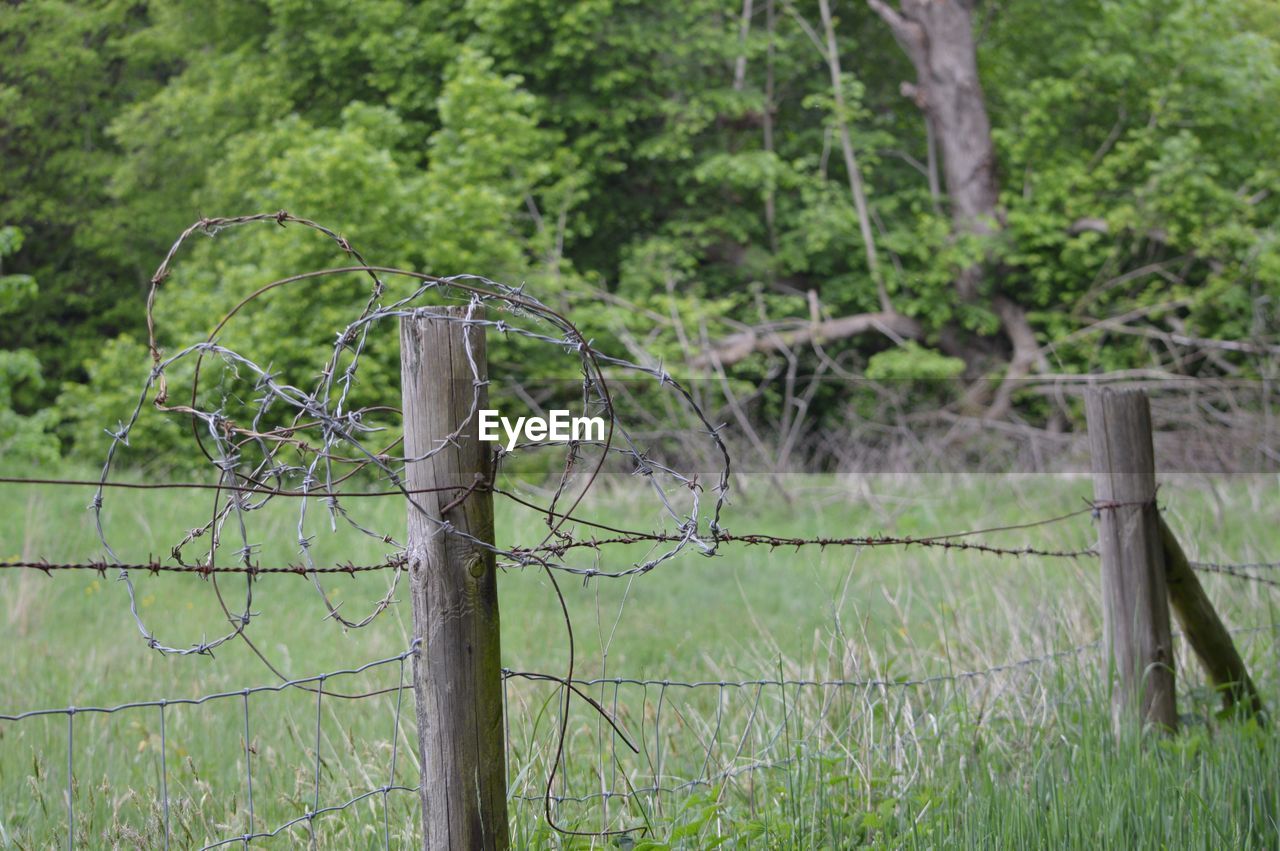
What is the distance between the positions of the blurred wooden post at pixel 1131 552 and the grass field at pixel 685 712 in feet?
0.53

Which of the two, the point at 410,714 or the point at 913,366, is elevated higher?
the point at 913,366

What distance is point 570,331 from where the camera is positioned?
231cm

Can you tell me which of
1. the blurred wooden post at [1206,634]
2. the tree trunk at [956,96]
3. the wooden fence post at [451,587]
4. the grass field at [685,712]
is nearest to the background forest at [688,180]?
the tree trunk at [956,96]

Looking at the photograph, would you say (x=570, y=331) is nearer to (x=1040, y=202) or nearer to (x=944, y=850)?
(x=944, y=850)

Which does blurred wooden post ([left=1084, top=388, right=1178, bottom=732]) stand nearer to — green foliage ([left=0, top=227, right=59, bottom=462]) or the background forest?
green foliage ([left=0, top=227, right=59, bottom=462])

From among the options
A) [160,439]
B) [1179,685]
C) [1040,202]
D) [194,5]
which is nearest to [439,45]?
[194,5]

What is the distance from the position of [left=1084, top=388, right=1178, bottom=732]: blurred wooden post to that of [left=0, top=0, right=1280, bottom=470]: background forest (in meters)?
10.7

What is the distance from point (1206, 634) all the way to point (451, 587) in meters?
2.85

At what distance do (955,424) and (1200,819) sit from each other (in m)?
12.5

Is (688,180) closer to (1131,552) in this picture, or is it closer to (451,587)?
(1131,552)

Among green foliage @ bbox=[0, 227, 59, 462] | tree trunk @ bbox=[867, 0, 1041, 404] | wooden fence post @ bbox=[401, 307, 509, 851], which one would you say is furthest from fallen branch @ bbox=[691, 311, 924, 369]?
wooden fence post @ bbox=[401, 307, 509, 851]

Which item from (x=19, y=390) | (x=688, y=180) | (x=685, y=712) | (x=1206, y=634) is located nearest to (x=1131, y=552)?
(x=1206, y=634)

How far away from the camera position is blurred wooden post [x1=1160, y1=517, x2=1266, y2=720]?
153 inches

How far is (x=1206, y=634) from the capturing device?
398 centimetres
